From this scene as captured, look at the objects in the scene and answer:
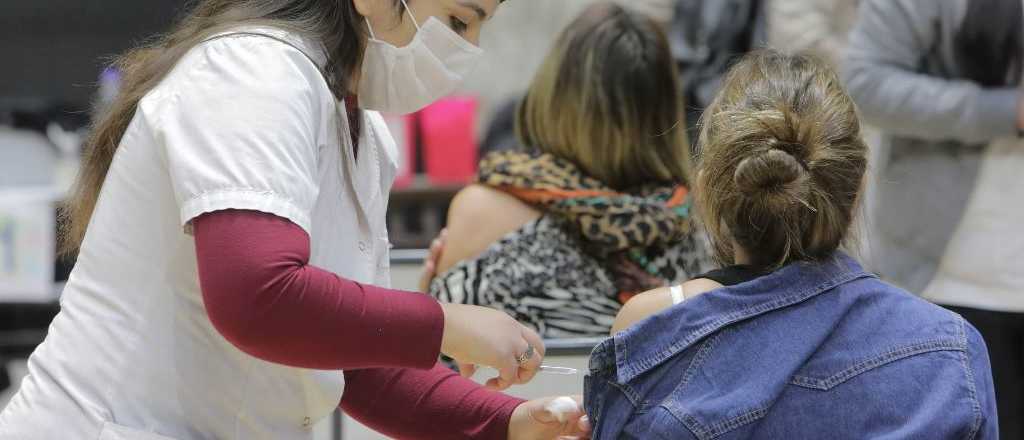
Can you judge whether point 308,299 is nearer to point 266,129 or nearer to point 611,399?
point 266,129

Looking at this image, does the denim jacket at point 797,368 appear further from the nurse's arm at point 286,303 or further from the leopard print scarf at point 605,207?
the leopard print scarf at point 605,207

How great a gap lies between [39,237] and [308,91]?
3.94 meters

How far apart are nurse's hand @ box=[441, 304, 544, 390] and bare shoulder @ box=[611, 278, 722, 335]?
0.15 meters

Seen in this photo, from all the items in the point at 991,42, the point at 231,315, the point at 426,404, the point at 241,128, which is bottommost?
the point at 426,404

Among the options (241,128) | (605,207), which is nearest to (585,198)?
(605,207)

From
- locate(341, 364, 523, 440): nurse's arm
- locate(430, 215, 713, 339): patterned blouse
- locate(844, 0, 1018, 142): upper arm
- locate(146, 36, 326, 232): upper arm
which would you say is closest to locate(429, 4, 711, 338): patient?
locate(430, 215, 713, 339): patterned blouse

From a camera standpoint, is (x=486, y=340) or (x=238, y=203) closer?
(x=238, y=203)

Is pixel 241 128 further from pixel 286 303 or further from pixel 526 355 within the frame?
pixel 526 355

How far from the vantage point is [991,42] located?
2.45m

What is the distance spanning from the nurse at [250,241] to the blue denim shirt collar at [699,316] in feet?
0.31

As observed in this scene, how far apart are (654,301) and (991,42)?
1.37m

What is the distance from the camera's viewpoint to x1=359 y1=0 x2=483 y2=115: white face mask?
1.39 m

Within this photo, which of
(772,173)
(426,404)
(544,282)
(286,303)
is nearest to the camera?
(286,303)

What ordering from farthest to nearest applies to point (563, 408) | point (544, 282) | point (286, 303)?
point (544, 282) < point (563, 408) < point (286, 303)
